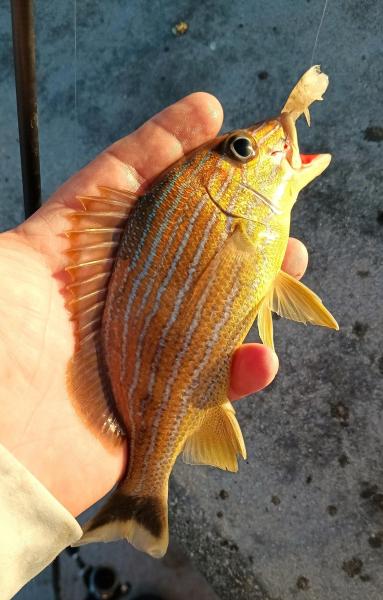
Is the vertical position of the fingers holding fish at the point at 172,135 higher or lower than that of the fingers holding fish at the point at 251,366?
higher

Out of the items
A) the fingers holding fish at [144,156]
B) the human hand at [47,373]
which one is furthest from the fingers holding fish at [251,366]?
the fingers holding fish at [144,156]

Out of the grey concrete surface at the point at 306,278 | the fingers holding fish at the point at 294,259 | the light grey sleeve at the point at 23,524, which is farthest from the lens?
the grey concrete surface at the point at 306,278

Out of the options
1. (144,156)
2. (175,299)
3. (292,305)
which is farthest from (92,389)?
(144,156)

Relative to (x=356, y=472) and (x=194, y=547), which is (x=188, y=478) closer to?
(x=194, y=547)

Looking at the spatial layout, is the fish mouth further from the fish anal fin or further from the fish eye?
the fish anal fin

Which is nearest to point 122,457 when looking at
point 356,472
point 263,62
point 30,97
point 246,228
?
point 246,228

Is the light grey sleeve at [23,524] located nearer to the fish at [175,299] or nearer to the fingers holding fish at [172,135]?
the fish at [175,299]
